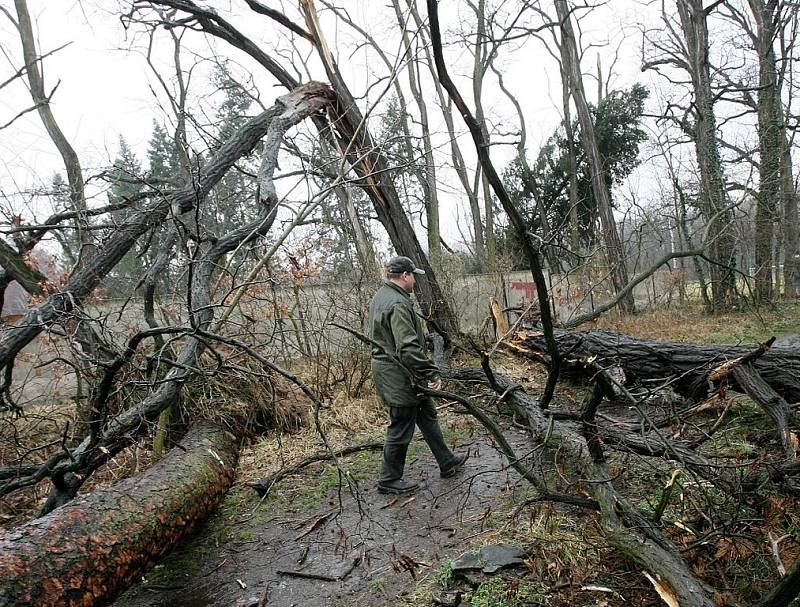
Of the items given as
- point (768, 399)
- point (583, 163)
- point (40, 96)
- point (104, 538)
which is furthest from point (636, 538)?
point (583, 163)

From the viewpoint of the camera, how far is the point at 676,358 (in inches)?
236

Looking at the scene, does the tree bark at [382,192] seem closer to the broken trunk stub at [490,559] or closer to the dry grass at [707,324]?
the dry grass at [707,324]

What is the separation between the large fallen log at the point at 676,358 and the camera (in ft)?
16.4

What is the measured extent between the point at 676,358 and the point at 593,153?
1062 centimetres

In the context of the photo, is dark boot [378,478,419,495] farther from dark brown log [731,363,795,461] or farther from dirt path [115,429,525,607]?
dark brown log [731,363,795,461]

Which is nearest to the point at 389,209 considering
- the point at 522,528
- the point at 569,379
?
the point at 569,379

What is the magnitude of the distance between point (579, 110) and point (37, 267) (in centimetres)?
1433

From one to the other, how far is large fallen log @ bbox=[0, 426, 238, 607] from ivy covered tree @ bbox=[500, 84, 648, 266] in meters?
16.7

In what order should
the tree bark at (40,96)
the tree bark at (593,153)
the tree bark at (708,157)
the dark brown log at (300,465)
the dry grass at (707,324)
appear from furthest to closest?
1. the tree bark at (593,153)
2. the tree bark at (708,157)
3. the tree bark at (40,96)
4. the dry grass at (707,324)
5. the dark brown log at (300,465)

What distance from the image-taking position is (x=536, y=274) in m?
2.51

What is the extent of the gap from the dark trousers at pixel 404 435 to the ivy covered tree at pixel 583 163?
15.2m

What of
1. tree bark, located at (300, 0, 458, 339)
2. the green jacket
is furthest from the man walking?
tree bark, located at (300, 0, 458, 339)

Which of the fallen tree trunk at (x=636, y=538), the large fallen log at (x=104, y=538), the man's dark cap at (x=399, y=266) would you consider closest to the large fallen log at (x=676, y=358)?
the fallen tree trunk at (x=636, y=538)

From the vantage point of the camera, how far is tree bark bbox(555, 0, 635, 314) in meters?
14.1
